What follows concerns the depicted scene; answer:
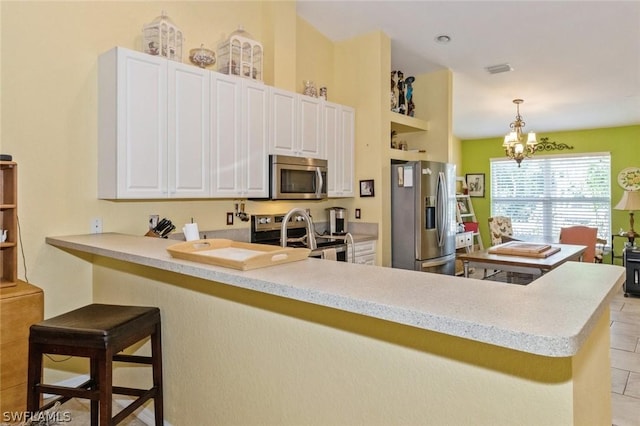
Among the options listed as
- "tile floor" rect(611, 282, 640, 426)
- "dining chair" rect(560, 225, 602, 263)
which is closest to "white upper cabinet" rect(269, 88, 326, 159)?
"tile floor" rect(611, 282, 640, 426)

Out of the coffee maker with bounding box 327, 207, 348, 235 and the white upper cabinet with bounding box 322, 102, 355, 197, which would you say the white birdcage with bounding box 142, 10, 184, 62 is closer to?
the white upper cabinet with bounding box 322, 102, 355, 197

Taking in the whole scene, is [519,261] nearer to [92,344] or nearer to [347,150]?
[347,150]

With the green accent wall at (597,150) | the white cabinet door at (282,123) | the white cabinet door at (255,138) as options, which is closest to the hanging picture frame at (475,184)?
the green accent wall at (597,150)

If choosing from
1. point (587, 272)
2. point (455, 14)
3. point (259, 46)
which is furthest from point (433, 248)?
point (587, 272)

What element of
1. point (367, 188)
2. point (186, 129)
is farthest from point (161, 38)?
point (367, 188)

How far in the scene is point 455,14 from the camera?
11.7 ft

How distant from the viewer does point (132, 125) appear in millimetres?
2590

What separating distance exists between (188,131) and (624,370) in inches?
151

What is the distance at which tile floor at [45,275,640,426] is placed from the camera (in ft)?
7.75

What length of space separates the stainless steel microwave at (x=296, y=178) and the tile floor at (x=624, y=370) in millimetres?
2066

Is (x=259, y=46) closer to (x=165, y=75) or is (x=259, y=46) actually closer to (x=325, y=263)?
(x=165, y=75)

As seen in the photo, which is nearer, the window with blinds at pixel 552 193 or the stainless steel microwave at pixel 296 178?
the stainless steel microwave at pixel 296 178

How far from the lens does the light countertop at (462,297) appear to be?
2.59ft

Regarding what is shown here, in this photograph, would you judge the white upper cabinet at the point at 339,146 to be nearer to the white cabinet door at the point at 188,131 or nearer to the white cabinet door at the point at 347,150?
the white cabinet door at the point at 347,150
